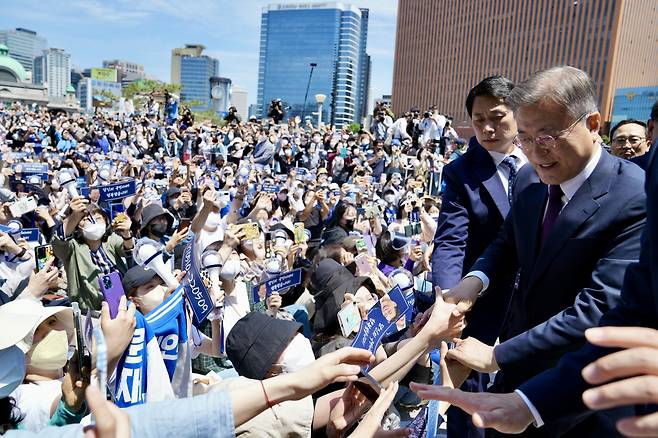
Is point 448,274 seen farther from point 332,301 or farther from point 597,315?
point 332,301

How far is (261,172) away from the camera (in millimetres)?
12203

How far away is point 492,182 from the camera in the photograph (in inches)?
99.1

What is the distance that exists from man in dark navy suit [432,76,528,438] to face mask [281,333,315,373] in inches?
26.8

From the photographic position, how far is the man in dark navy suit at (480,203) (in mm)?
2471

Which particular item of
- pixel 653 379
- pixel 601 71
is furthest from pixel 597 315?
pixel 601 71

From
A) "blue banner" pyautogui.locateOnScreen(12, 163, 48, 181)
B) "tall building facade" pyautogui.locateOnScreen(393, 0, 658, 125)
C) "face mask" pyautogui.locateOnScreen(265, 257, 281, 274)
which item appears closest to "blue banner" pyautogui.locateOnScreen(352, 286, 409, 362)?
"face mask" pyautogui.locateOnScreen(265, 257, 281, 274)

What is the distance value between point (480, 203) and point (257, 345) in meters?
1.23

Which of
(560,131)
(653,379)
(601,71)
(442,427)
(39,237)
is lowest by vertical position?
(442,427)

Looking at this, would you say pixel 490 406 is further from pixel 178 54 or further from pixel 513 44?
pixel 178 54

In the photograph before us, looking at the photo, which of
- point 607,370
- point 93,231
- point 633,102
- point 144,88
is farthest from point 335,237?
point 633,102

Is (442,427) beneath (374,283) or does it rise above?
beneath

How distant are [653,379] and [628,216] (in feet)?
2.97

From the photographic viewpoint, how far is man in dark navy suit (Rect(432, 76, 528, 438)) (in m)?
2.47

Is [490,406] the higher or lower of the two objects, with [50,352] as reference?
higher
